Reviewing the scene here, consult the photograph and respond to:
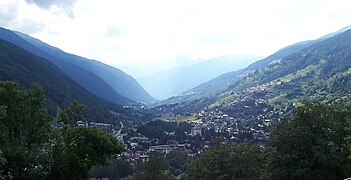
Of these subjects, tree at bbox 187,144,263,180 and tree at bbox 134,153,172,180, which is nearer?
tree at bbox 187,144,263,180

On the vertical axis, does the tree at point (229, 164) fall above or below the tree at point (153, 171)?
above

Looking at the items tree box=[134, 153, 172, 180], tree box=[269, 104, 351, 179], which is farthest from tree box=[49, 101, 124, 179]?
tree box=[134, 153, 172, 180]

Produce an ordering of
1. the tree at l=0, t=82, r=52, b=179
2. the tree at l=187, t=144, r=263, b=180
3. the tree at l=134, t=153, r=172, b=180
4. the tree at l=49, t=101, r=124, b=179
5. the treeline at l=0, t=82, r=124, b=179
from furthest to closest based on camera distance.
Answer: the tree at l=134, t=153, r=172, b=180, the tree at l=187, t=144, r=263, b=180, the tree at l=49, t=101, r=124, b=179, the treeline at l=0, t=82, r=124, b=179, the tree at l=0, t=82, r=52, b=179

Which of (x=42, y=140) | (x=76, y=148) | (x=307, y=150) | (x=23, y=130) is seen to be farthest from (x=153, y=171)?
(x=23, y=130)

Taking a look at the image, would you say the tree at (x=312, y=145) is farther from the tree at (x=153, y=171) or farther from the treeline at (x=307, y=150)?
the tree at (x=153, y=171)

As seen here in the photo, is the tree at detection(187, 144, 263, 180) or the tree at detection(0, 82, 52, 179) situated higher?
the tree at detection(0, 82, 52, 179)

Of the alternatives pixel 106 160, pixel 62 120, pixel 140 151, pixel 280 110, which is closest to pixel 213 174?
pixel 106 160

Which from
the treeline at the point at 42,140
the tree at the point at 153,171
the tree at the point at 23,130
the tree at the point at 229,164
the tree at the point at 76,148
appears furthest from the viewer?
the tree at the point at 153,171

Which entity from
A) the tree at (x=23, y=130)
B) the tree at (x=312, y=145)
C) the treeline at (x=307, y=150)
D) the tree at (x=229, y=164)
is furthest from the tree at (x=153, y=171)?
the tree at (x=23, y=130)

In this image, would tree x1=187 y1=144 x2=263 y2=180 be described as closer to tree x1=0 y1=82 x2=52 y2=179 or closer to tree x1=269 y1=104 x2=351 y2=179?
tree x1=269 y1=104 x2=351 y2=179
